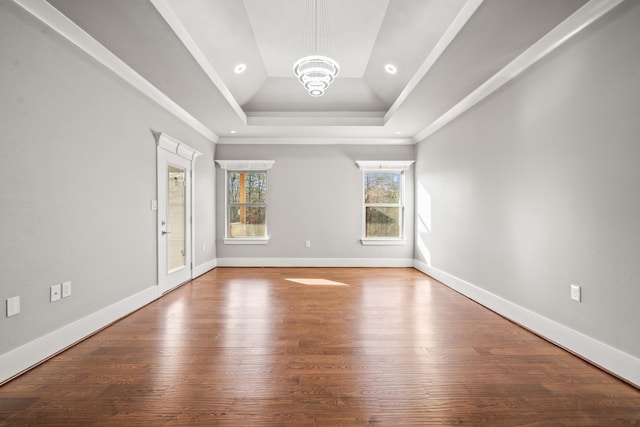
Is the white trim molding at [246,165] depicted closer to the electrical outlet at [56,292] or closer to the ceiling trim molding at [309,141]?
the ceiling trim molding at [309,141]

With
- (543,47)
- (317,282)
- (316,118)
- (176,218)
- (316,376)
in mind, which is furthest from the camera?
(316,118)

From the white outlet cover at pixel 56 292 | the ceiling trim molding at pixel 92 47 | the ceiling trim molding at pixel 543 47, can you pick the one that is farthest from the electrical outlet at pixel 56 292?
the ceiling trim molding at pixel 543 47

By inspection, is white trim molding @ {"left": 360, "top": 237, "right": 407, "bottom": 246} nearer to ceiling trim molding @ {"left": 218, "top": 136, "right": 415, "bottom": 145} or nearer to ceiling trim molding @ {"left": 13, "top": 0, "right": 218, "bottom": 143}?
ceiling trim molding @ {"left": 218, "top": 136, "right": 415, "bottom": 145}

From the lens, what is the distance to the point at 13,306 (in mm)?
1987

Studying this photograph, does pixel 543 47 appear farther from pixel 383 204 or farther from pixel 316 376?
Answer: pixel 383 204

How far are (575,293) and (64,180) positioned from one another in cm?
431

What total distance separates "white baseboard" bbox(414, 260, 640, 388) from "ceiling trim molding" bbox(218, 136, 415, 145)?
3221 millimetres

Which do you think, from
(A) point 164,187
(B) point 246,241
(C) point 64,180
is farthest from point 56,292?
(B) point 246,241

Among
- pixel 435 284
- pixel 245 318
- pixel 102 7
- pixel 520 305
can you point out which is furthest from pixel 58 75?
pixel 435 284

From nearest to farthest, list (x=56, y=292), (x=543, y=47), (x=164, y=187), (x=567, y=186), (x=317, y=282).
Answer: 1. (x=56, y=292)
2. (x=567, y=186)
3. (x=543, y=47)
4. (x=164, y=187)
5. (x=317, y=282)

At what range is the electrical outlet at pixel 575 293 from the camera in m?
2.35

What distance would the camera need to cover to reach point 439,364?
2.14 m

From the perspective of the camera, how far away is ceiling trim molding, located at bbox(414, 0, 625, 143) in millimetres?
2139

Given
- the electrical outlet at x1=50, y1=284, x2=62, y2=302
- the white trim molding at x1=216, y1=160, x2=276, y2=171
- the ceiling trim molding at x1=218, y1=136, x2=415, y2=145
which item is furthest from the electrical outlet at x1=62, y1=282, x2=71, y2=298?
the ceiling trim molding at x1=218, y1=136, x2=415, y2=145
